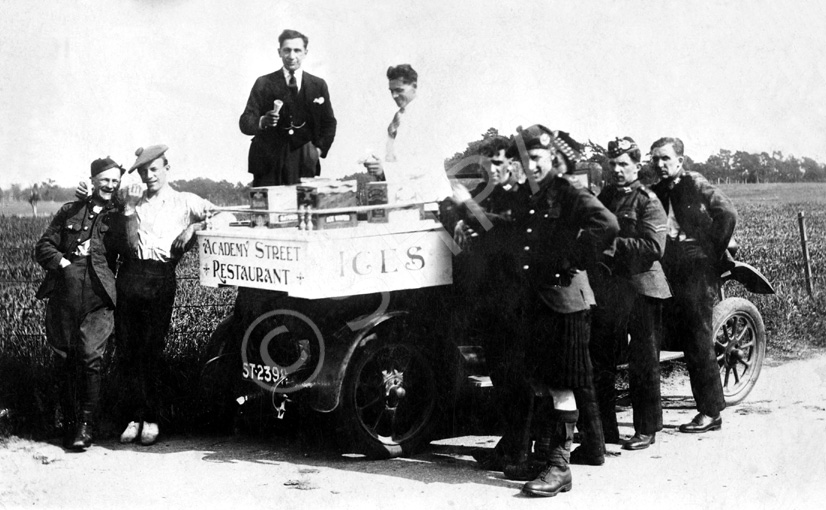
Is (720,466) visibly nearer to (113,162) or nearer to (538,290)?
(538,290)

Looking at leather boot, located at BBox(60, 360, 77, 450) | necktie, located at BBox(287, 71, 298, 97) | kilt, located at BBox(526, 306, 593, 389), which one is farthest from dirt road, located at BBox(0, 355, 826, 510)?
necktie, located at BBox(287, 71, 298, 97)

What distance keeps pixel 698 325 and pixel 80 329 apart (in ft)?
14.1

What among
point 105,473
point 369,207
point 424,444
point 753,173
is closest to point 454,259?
point 369,207

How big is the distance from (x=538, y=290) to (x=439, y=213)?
103 cm

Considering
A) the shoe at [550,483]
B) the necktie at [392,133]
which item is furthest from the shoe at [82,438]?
the shoe at [550,483]

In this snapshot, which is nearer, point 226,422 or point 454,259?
point 454,259

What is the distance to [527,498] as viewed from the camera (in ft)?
16.9

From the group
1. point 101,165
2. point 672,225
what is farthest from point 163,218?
point 672,225

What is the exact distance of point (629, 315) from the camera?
6.33 m

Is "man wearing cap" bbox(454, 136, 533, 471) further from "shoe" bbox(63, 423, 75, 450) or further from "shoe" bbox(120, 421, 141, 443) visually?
"shoe" bbox(63, 423, 75, 450)

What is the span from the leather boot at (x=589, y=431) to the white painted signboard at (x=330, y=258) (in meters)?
1.18

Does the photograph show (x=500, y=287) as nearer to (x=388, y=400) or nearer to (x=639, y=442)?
(x=388, y=400)

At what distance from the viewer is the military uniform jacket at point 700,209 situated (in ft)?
21.6

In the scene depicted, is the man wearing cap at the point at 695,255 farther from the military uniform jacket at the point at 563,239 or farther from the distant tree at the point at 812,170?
the distant tree at the point at 812,170
